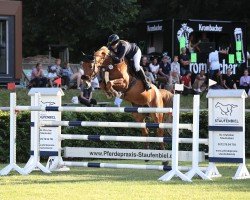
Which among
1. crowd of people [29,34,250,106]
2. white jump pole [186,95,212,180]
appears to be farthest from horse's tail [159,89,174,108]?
crowd of people [29,34,250,106]

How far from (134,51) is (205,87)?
1406cm

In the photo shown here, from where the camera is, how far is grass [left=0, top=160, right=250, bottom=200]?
11.3 meters

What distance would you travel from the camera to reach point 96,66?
52.4 ft

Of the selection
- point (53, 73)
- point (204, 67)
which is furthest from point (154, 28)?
point (53, 73)

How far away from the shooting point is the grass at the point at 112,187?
11.3m

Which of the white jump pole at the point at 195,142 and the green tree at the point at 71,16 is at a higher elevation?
the green tree at the point at 71,16

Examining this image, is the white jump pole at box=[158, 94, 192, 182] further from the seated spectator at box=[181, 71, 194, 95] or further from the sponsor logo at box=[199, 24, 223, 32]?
the sponsor logo at box=[199, 24, 223, 32]

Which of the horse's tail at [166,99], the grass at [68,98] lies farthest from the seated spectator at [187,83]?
the horse's tail at [166,99]

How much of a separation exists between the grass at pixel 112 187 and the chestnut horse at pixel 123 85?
2.08 m

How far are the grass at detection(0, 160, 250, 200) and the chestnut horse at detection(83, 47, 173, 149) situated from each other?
2.08 metres

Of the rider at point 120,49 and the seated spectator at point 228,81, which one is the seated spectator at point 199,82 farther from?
the rider at point 120,49

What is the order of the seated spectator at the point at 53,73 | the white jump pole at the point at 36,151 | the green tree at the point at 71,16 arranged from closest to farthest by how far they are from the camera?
the white jump pole at the point at 36,151 < the seated spectator at the point at 53,73 < the green tree at the point at 71,16

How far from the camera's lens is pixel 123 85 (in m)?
16.8

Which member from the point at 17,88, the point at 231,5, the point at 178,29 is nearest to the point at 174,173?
the point at 17,88
